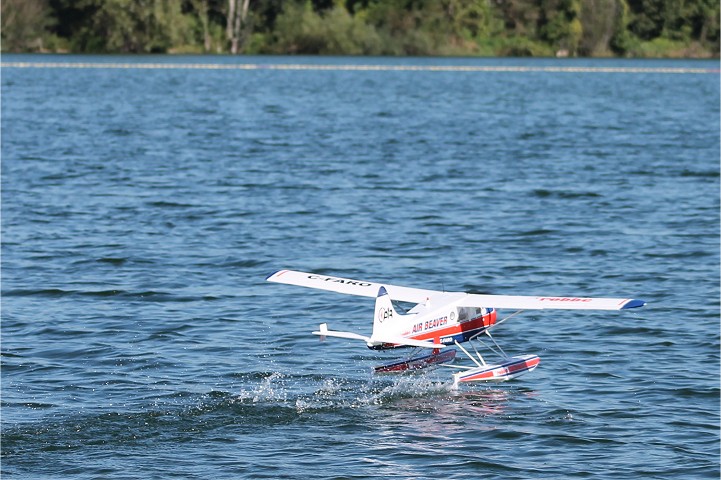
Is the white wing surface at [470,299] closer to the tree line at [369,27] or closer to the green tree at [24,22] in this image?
the tree line at [369,27]

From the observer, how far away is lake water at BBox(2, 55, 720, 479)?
683 inches

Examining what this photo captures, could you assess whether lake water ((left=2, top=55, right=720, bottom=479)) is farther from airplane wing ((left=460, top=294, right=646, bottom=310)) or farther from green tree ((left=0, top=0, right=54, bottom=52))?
green tree ((left=0, top=0, right=54, bottom=52))

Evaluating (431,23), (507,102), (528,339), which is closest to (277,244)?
(528,339)

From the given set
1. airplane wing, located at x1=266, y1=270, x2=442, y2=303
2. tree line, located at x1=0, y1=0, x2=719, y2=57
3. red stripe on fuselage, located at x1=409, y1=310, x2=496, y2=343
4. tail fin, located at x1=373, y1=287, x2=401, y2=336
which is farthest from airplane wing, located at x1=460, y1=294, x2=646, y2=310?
tree line, located at x1=0, y1=0, x2=719, y2=57

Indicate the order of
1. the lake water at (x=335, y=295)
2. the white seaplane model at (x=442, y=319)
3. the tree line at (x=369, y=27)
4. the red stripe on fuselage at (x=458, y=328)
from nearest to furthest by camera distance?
the lake water at (x=335, y=295)
the white seaplane model at (x=442, y=319)
the red stripe on fuselage at (x=458, y=328)
the tree line at (x=369, y=27)

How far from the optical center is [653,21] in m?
176

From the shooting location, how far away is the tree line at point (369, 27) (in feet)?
497

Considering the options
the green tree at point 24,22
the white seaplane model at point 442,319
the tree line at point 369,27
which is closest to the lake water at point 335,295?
the white seaplane model at point 442,319

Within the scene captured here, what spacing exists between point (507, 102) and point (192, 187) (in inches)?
2201

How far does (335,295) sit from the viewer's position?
27766mm

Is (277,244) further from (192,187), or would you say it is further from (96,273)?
(192,187)

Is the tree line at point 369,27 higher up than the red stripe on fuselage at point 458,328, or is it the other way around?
the tree line at point 369,27

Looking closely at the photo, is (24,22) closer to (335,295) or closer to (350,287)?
(335,295)

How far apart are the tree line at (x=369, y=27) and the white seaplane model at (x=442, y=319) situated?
430 feet
